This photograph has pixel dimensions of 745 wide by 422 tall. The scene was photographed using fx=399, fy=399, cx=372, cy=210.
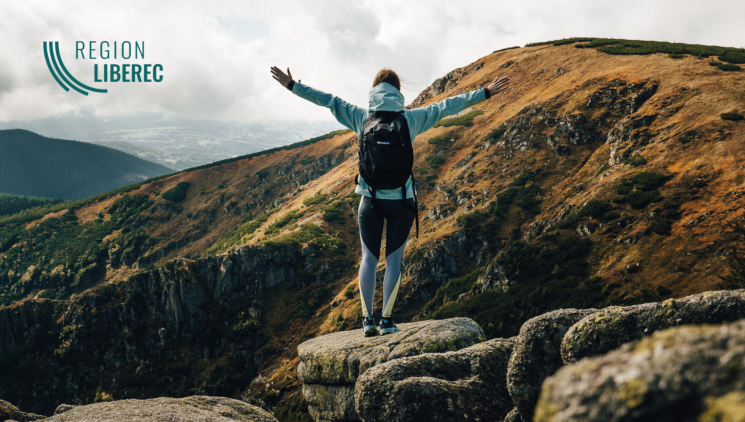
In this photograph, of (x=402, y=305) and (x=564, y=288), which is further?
(x=402, y=305)

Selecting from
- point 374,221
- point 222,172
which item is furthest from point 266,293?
point 222,172

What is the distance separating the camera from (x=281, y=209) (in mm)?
75812

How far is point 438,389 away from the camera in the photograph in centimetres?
515

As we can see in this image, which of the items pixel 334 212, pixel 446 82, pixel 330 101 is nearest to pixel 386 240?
pixel 330 101

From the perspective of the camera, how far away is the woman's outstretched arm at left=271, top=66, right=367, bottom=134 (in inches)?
256

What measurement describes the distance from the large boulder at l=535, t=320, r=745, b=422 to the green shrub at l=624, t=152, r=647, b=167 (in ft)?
122

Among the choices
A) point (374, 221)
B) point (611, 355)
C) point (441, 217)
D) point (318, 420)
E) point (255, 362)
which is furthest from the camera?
point (441, 217)

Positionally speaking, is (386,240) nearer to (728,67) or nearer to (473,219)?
(473,219)

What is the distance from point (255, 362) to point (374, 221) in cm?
3995

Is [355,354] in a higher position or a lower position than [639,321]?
lower

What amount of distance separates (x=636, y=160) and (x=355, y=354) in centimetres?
3434

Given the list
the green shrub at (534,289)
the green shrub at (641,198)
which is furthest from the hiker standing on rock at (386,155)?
the green shrub at (641,198)

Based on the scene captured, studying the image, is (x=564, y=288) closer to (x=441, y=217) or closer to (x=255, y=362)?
(x=441, y=217)

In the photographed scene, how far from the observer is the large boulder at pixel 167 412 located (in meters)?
6.31
